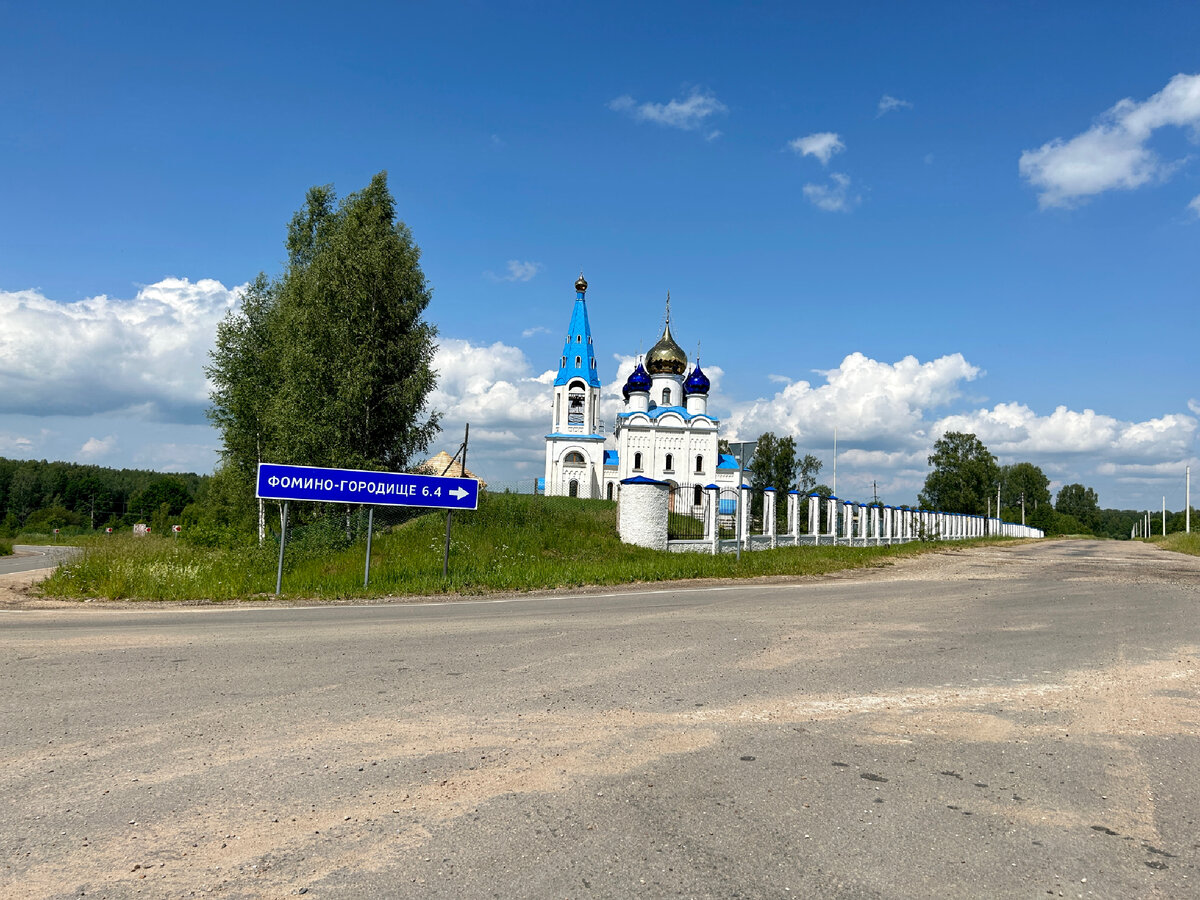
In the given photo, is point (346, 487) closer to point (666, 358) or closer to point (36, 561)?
point (36, 561)

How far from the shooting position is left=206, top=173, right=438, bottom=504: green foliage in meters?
24.9

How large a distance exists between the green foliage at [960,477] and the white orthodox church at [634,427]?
3652 cm

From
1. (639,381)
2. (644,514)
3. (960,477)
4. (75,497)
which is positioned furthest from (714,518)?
(75,497)

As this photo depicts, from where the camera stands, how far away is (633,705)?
5.99 metres

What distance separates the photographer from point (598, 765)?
15.2ft

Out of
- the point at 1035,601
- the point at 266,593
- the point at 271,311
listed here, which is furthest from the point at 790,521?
the point at 271,311

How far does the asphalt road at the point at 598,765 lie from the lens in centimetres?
336

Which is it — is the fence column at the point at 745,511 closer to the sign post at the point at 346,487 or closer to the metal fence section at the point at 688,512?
the metal fence section at the point at 688,512

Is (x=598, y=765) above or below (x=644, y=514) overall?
below

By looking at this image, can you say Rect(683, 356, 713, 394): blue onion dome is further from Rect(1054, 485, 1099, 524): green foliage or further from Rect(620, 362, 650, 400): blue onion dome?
Rect(1054, 485, 1099, 524): green foliage

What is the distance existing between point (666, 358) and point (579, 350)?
7882mm

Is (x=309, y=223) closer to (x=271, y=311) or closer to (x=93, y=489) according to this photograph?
(x=271, y=311)

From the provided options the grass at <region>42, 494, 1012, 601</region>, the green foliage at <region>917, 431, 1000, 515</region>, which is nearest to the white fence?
the grass at <region>42, 494, 1012, 601</region>

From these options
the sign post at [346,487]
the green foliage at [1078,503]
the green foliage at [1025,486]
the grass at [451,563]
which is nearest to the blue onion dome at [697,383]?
the grass at [451,563]
